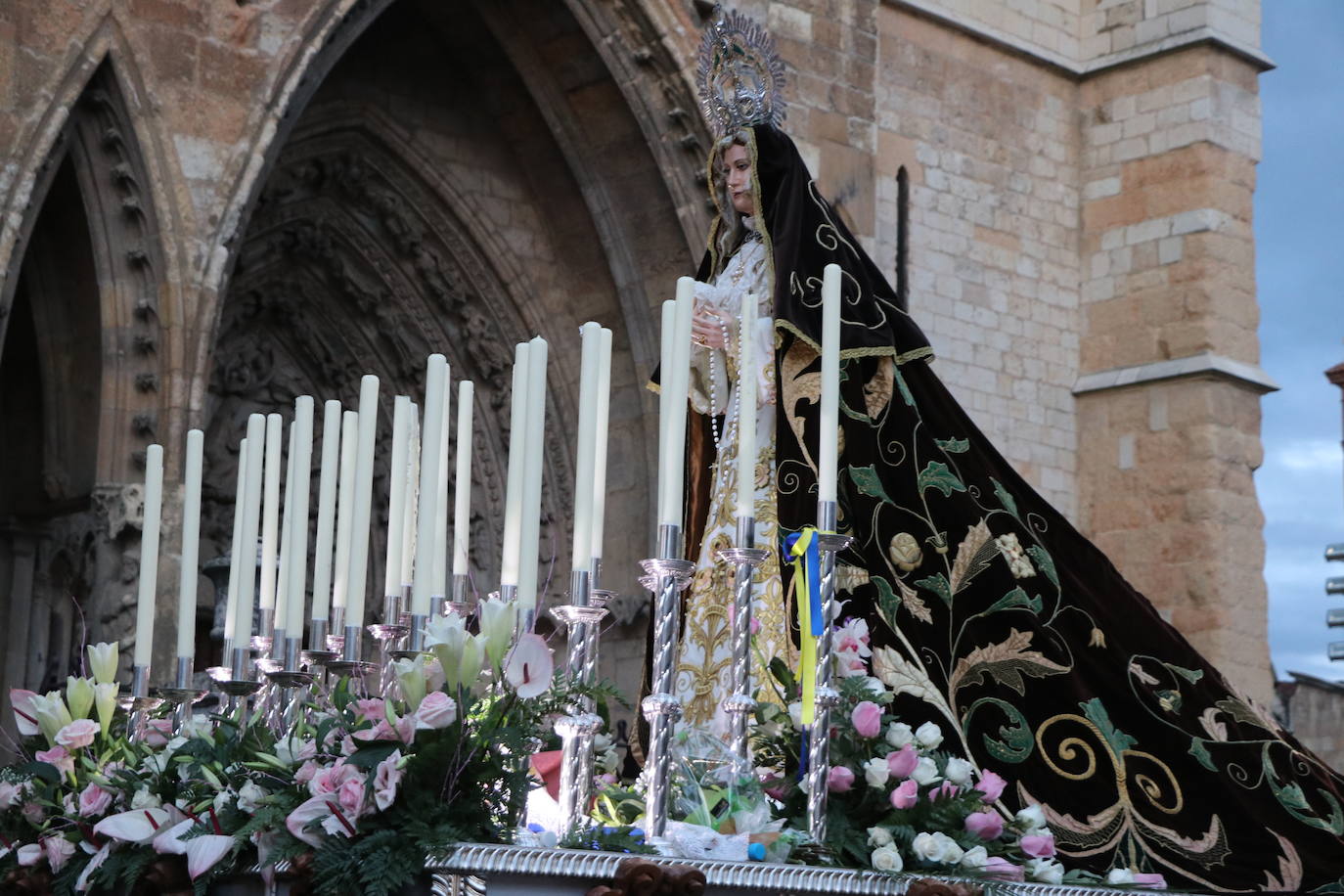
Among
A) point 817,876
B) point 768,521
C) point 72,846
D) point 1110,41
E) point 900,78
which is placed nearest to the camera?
point 817,876

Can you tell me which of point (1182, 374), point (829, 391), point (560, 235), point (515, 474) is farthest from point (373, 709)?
point (1182, 374)

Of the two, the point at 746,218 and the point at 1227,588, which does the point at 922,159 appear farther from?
the point at 746,218

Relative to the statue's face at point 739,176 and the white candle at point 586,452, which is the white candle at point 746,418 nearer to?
the white candle at point 586,452

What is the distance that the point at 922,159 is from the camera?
13.1m

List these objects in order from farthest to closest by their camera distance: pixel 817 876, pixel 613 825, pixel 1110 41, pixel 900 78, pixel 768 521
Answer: pixel 1110 41 → pixel 900 78 → pixel 768 521 → pixel 613 825 → pixel 817 876

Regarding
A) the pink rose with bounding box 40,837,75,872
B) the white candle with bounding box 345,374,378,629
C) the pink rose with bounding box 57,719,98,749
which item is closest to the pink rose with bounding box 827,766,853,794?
the white candle with bounding box 345,374,378,629

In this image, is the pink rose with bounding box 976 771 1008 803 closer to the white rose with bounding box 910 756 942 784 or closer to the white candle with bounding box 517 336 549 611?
the white rose with bounding box 910 756 942 784

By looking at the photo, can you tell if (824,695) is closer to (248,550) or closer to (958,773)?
(958,773)

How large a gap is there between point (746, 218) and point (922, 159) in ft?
25.8

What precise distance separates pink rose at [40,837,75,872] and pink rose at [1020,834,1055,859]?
1.80m

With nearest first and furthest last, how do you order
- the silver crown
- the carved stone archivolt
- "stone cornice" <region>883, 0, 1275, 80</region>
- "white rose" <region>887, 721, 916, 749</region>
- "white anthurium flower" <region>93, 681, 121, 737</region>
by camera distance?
"white rose" <region>887, 721, 916, 749</region>, "white anthurium flower" <region>93, 681, 121, 737</region>, the silver crown, the carved stone archivolt, "stone cornice" <region>883, 0, 1275, 80</region>

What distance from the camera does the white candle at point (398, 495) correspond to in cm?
421

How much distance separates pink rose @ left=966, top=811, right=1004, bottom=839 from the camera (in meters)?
3.73

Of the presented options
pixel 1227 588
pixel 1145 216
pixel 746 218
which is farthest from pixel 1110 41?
pixel 746 218
